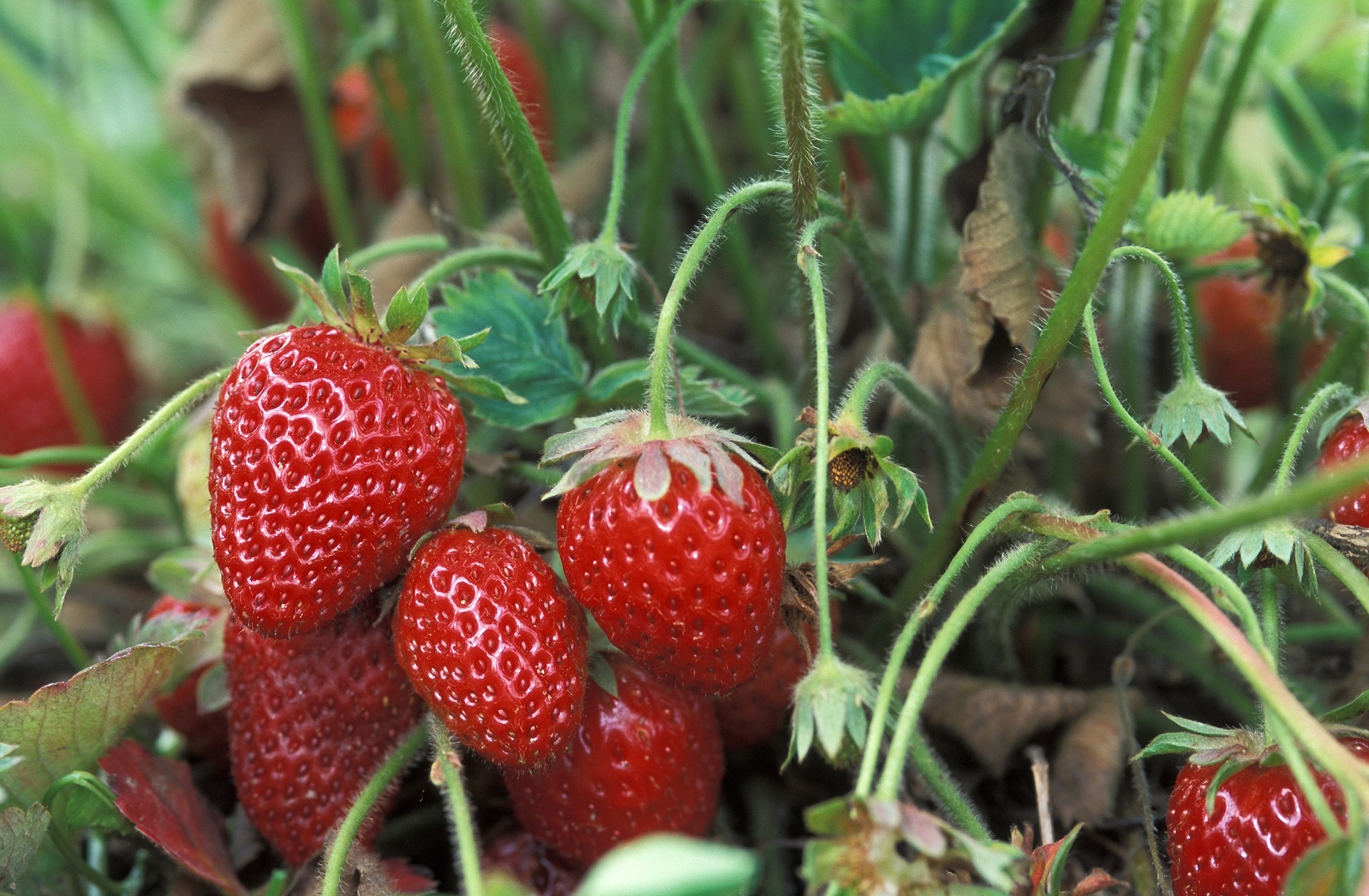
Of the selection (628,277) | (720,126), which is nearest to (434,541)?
(628,277)

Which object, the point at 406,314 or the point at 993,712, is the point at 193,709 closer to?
the point at 406,314

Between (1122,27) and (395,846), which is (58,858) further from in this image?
(1122,27)

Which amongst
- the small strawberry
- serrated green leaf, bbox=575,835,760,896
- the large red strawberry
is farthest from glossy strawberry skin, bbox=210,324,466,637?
serrated green leaf, bbox=575,835,760,896

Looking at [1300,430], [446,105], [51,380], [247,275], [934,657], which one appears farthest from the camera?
[247,275]

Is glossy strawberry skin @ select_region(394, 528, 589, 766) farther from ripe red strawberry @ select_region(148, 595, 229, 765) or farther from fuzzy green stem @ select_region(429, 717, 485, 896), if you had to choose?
ripe red strawberry @ select_region(148, 595, 229, 765)

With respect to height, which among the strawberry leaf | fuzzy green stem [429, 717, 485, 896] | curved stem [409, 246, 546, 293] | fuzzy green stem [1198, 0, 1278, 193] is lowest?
the strawberry leaf

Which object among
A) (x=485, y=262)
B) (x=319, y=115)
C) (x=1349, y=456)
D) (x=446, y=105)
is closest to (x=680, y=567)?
(x=485, y=262)
